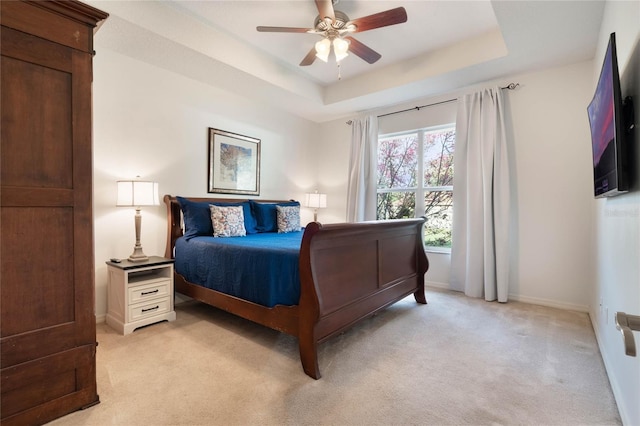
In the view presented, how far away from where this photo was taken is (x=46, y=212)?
1423 mm

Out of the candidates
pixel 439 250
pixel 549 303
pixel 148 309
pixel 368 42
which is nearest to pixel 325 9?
pixel 368 42

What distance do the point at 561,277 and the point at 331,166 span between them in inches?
138

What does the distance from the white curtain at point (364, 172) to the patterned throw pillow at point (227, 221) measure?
194 centimetres

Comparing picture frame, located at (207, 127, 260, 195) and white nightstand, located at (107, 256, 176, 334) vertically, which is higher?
picture frame, located at (207, 127, 260, 195)

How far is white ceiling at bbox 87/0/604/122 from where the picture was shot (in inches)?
98.7

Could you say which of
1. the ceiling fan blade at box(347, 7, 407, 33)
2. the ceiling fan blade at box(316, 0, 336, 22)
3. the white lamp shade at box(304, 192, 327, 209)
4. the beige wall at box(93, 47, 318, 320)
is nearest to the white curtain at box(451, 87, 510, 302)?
the ceiling fan blade at box(347, 7, 407, 33)

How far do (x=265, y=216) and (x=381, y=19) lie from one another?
2543 mm

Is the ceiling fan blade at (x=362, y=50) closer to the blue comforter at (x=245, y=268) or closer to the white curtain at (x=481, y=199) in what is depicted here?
the white curtain at (x=481, y=199)

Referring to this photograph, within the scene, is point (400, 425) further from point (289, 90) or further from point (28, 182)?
point (289, 90)

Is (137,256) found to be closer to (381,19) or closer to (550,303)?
(381,19)

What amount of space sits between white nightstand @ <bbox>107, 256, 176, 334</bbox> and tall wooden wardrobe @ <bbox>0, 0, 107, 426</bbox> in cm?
104

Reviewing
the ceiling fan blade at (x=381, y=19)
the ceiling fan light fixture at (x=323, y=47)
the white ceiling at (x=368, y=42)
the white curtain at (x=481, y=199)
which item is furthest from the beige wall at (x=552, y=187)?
the ceiling fan light fixture at (x=323, y=47)

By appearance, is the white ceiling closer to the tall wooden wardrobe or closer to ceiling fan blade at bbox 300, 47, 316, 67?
ceiling fan blade at bbox 300, 47, 316, 67

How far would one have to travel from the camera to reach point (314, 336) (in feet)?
6.11
